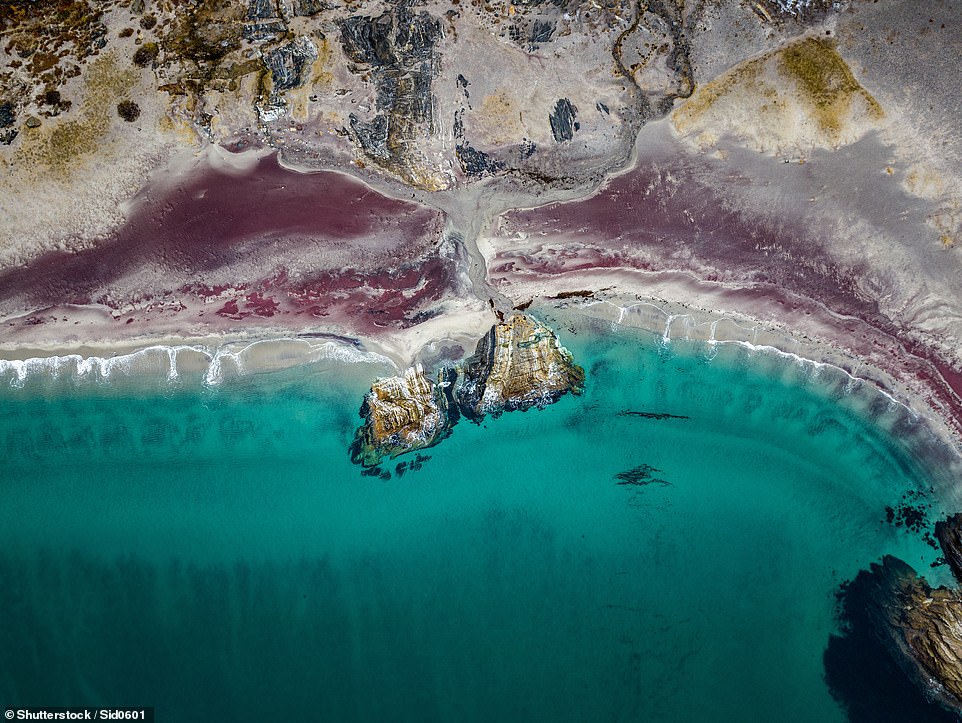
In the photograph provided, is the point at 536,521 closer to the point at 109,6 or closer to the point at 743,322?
the point at 743,322

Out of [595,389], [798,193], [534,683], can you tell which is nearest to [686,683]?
[534,683]

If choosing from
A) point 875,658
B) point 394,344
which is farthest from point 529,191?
point 875,658

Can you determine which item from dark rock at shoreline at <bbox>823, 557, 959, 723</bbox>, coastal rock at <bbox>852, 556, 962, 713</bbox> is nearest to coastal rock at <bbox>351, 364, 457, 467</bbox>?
dark rock at shoreline at <bbox>823, 557, 959, 723</bbox>

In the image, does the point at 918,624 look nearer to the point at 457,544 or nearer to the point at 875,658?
the point at 875,658

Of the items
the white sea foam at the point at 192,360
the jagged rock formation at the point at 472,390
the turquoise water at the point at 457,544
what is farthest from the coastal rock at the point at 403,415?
the white sea foam at the point at 192,360

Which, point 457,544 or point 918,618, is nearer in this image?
point 918,618

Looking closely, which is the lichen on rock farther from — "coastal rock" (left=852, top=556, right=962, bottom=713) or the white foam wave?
"coastal rock" (left=852, top=556, right=962, bottom=713)
